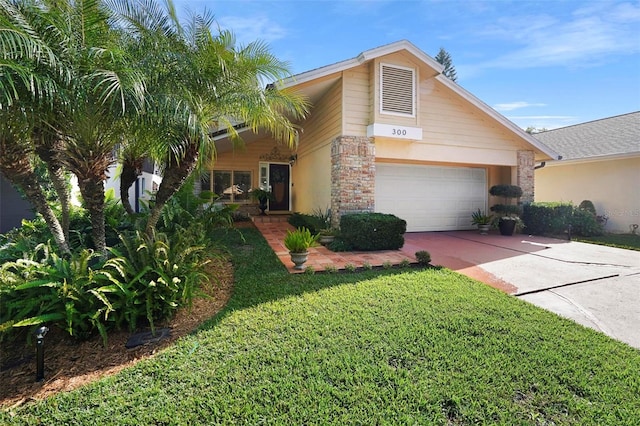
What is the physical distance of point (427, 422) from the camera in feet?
7.12

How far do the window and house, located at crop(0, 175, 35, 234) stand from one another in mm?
6982

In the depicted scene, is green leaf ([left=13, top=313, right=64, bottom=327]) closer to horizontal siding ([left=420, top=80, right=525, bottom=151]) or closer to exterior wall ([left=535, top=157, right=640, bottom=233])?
horizontal siding ([left=420, top=80, right=525, bottom=151])

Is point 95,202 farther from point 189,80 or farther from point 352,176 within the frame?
point 352,176

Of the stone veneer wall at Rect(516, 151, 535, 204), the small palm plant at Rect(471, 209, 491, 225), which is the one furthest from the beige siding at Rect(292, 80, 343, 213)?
the stone veneer wall at Rect(516, 151, 535, 204)

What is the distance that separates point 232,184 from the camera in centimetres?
1416

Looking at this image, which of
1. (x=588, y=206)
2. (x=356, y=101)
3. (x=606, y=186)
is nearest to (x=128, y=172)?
(x=356, y=101)

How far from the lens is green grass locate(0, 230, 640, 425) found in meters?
2.26

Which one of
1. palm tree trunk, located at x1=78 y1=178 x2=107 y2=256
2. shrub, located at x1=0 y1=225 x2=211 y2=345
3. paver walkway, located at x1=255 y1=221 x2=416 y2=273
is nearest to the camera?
shrub, located at x1=0 y1=225 x2=211 y2=345

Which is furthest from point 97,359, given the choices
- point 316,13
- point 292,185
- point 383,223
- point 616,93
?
point 616,93

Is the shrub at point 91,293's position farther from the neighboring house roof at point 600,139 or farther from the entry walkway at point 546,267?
the neighboring house roof at point 600,139

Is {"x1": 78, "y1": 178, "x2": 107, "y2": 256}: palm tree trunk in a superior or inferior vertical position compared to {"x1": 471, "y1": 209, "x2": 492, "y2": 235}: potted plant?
superior

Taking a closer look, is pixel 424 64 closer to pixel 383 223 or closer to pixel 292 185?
pixel 383 223

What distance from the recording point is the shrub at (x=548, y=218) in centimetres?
1042

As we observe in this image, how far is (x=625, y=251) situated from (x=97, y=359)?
12.1m
